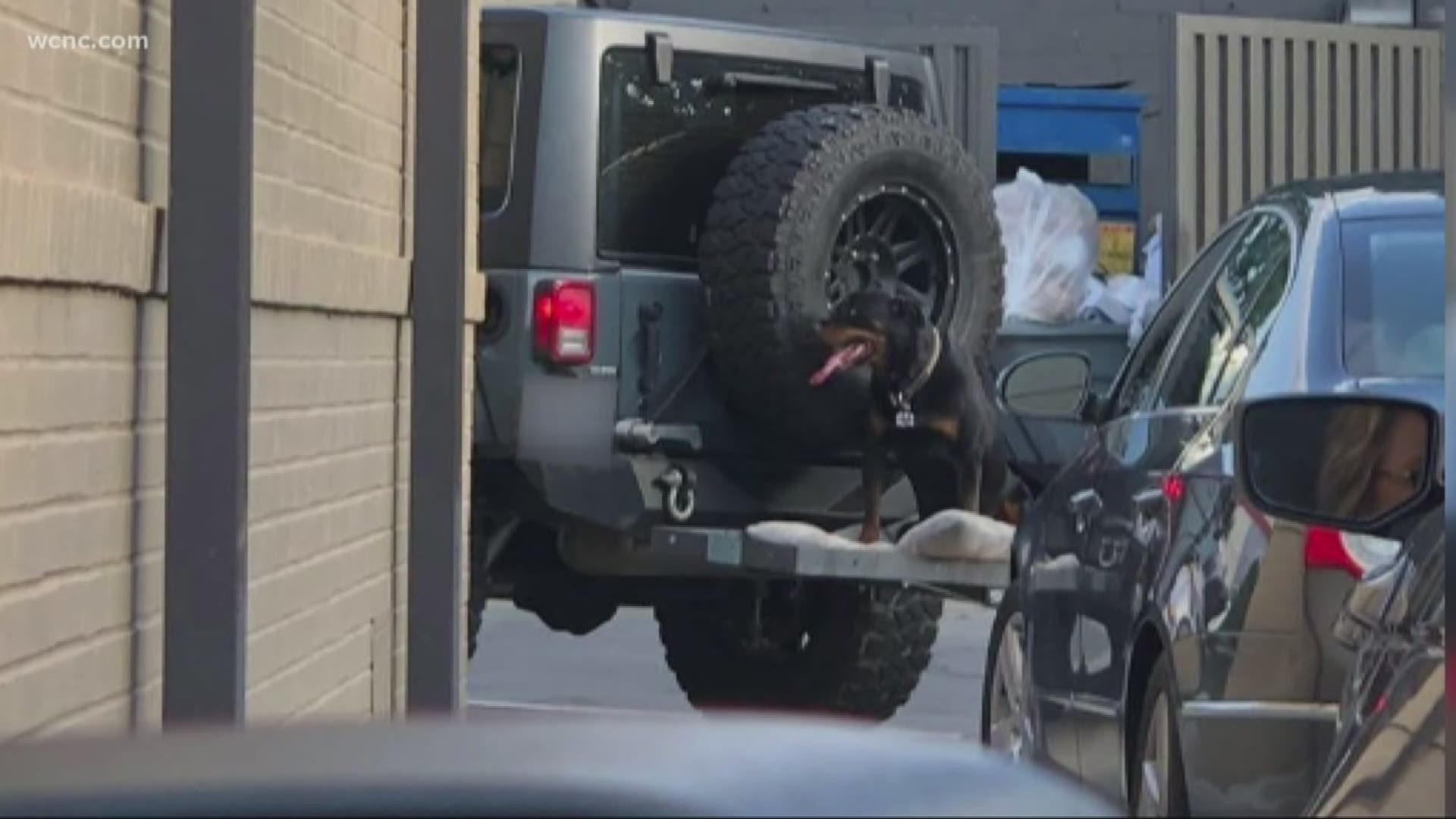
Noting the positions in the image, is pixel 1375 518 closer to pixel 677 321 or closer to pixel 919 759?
pixel 919 759

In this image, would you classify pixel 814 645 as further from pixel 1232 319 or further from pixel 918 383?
pixel 1232 319

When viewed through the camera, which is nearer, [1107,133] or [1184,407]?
[1184,407]

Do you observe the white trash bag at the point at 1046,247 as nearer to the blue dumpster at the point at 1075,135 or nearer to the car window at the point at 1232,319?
the blue dumpster at the point at 1075,135

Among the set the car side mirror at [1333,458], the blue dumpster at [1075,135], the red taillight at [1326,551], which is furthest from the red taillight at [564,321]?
the blue dumpster at [1075,135]

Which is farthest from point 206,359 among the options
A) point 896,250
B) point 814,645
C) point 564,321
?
point 814,645

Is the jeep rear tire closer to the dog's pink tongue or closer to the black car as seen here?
the dog's pink tongue

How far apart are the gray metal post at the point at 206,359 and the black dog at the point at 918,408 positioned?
3.77 metres

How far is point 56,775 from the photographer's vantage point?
2031mm

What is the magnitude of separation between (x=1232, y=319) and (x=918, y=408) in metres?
3.38

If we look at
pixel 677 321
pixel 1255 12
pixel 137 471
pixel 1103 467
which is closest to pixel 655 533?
pixel 677 321

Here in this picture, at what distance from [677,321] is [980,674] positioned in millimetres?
3870

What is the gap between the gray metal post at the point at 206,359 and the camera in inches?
211

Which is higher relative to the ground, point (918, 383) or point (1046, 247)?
point (1046, 247)

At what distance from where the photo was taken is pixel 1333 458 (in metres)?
3.96
